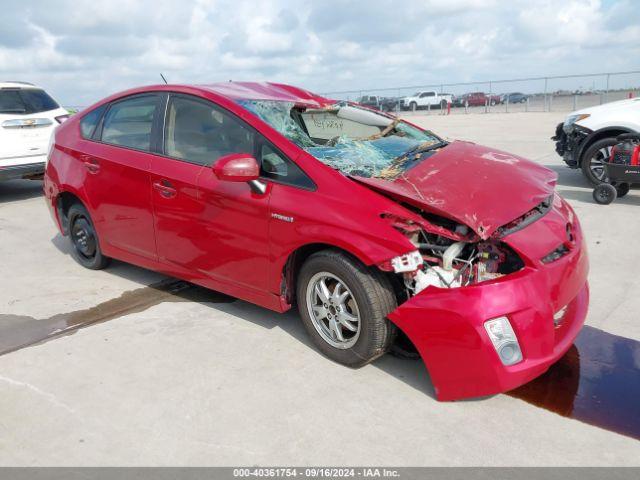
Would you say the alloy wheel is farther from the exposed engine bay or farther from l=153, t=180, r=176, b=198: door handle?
l=153, t=180, r=176, b=198: door handle

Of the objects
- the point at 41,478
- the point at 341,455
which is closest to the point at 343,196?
the point at 341,455

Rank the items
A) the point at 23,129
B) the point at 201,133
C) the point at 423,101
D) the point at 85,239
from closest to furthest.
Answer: the point at 201,133 → the point at 85,239 → the point at 23,129 → the point at 423,101

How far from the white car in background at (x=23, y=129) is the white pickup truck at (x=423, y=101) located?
31062 millimetres

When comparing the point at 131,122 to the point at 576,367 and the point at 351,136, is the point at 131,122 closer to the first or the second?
the point at 351,136

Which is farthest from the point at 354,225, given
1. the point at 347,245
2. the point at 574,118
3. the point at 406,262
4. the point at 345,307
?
the point at 574,118

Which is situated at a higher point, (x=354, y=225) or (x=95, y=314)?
(x=354, y=225)

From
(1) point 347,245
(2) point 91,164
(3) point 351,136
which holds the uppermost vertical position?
(3) point 351,136

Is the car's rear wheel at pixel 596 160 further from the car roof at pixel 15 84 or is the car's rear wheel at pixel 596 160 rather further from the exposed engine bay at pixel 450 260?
the car roof at pixel 15 84

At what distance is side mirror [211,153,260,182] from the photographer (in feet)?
11.0

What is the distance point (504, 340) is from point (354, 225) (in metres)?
0.99

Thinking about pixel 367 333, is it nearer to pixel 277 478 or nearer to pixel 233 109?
pixel 277 478

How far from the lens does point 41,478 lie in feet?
8.29

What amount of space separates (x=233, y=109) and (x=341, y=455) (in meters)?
2.36

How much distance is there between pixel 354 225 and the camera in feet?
10.2
